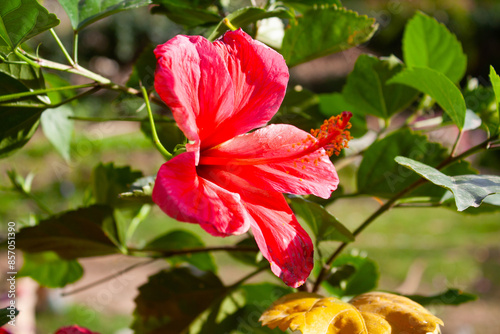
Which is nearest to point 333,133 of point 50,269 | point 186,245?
point 186,245

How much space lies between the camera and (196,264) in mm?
Answer: 738

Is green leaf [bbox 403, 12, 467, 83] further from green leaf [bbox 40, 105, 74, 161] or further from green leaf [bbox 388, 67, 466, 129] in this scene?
green leaf [bbox 40, 105, 74, 161]

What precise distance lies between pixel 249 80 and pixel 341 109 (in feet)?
1.04

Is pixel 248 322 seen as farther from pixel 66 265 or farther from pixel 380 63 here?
pixel 380 63

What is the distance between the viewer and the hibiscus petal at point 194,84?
353 millimetres

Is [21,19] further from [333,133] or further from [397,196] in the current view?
[397,196]

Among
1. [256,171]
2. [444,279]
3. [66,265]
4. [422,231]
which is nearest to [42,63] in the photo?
[256,171]

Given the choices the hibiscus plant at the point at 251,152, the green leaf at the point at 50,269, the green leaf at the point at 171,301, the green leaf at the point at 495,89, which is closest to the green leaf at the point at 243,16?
the hibiscus plant at the point at 251,152

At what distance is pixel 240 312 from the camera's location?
0.67 m

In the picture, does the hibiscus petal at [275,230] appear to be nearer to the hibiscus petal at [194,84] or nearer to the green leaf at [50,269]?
the hibiscus petal at [194,84]

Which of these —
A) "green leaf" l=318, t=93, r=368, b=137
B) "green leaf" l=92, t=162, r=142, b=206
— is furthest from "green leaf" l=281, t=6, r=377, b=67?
"green leaf" l=92, t=162, r=142, b=206

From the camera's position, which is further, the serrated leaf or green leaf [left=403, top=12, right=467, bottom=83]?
green leaf [left=403, top=12, right=467, bottom=83]

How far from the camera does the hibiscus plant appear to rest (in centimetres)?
39

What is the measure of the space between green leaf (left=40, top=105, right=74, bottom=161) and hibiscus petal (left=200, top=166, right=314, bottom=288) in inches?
13.0
